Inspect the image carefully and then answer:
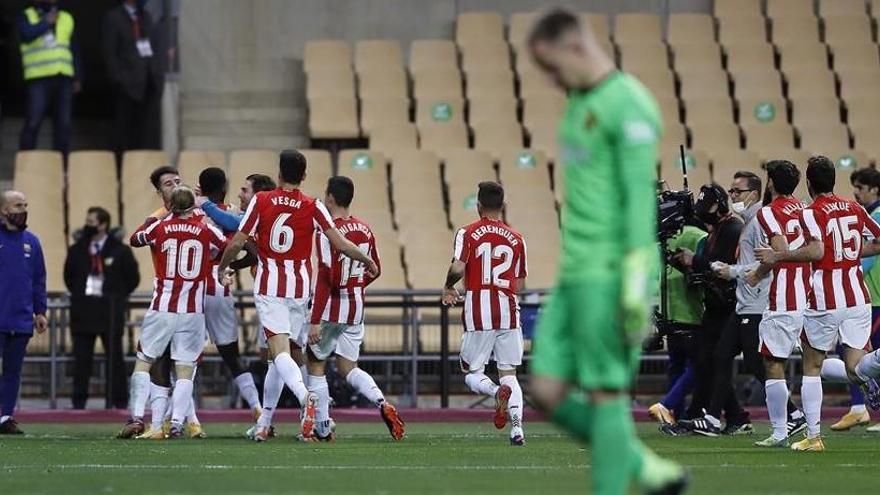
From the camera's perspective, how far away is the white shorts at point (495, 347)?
14375mm

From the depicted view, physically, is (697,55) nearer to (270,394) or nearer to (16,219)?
(16,219)

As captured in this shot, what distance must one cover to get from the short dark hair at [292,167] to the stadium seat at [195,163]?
7917 mm

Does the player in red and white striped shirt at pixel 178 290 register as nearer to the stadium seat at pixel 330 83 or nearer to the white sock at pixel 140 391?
the white sock at pixel 140 391

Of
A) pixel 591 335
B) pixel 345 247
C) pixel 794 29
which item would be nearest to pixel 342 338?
pixel 345 247

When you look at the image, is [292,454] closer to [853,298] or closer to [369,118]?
[853,298]

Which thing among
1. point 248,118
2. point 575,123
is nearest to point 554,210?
point 248,118

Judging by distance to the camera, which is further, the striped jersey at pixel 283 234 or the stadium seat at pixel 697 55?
the stadium seat at pixel 697 55

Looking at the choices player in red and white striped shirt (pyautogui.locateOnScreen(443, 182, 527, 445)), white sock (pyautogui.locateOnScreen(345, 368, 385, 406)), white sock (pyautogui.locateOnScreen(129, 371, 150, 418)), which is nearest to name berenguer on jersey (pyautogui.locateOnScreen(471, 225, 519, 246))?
player in red and white striped shirt (pyautogui.locateOnScreen(443, 182, 527, 445))

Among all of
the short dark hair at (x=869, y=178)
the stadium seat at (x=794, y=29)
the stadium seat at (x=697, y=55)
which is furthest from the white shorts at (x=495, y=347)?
the stadium seat at (x=794, y=29)

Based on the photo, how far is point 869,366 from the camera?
44.3 ft

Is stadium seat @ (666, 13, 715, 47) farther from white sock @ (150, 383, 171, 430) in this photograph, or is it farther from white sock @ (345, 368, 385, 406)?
white sock @ (150, 383, 171, 430)

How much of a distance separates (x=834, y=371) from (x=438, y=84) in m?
10.4

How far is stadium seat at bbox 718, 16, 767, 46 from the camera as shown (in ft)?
81.4

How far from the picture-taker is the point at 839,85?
24.5 metres
